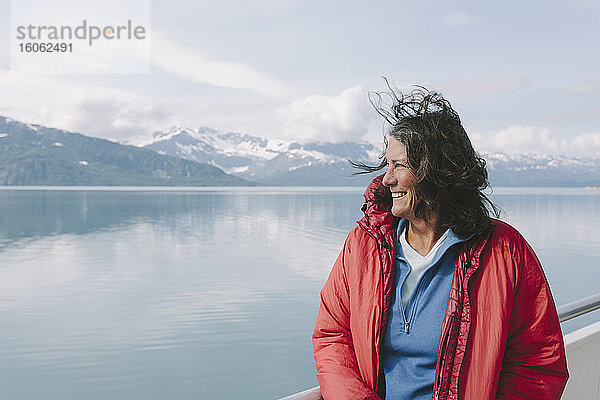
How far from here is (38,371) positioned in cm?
912

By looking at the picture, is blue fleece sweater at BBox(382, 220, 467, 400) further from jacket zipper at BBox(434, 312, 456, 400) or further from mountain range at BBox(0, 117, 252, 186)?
mountain range at BBox(0, 117, 252, 186)

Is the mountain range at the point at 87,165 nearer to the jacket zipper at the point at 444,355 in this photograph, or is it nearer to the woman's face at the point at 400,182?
the woman's face at the point at 400,182

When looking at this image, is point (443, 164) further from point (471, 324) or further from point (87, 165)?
Result: point (87, 165)

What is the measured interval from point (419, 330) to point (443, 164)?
382 millimetres

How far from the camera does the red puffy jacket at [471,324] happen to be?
4.46 feet

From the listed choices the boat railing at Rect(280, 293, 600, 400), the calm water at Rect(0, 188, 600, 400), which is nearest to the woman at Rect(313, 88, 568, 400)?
the boat railing at Rect(280, 293, 600, 400)

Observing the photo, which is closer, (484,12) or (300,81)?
(484,12)

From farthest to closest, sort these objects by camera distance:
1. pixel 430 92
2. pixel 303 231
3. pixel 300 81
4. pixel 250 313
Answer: pixel 300 81 < pixel 303 231 < pixel 250 313 < pixel 430 92

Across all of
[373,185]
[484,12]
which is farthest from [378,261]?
[484,12]

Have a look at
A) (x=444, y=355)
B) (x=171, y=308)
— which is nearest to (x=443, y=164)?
(x=444, y=355)

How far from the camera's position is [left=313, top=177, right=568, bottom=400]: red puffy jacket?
1.36 metres

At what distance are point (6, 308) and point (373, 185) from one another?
13013 mm

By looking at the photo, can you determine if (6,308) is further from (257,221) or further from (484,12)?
(484,12)

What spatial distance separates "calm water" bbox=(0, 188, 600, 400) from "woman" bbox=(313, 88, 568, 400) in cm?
117
